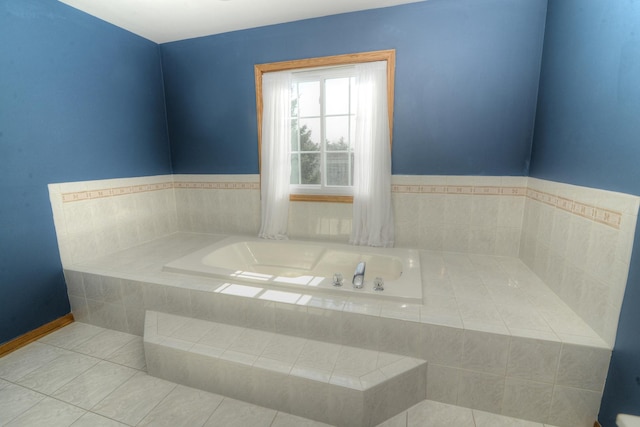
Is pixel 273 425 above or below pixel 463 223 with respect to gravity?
below

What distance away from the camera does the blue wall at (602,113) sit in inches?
45.0

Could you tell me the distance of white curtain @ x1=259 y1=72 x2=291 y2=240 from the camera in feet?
8.39

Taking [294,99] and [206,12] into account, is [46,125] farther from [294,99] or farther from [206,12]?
[294,99]

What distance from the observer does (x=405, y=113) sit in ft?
7.66

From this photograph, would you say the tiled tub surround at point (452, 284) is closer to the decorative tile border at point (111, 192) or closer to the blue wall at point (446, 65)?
the decorative tile border at point (111, 192)

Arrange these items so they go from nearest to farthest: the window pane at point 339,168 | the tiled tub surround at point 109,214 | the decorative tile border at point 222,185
Answer: the tiled tub surround at point 109,214 → the window pane at point 339,168 → the decorative tile border at point 222,185

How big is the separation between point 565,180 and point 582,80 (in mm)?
552

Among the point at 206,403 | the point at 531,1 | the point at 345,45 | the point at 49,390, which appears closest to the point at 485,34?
the point at 531,1

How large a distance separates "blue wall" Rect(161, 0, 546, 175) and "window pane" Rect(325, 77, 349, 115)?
0.80 feet

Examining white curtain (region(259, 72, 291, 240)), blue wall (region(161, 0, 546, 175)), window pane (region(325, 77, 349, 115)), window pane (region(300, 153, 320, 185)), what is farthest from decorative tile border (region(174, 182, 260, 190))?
window pane (region(325, 77, 349, 115))

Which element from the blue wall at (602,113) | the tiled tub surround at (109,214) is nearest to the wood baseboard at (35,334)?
the tiled tub surround at (109,214)

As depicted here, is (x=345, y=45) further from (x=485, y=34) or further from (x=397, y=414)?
(x=397, y=414)

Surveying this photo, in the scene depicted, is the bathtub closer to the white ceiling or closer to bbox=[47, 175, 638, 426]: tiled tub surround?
bbox=[47, 175, 638, 426]: tiled tub surround

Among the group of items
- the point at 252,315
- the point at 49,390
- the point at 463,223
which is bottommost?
the point at 49,390
